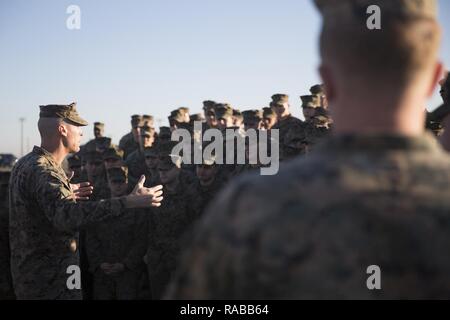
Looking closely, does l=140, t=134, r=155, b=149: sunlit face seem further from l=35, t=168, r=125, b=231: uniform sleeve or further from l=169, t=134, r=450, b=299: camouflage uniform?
l=169, t=134, r=450, b=299: camouflage uniform

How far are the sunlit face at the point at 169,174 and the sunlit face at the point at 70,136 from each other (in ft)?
8.35

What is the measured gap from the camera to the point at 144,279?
6828mm

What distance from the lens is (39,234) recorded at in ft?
13.9

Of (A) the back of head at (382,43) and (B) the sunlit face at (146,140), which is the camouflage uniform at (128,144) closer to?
(B) the sunlit face at (146,140)

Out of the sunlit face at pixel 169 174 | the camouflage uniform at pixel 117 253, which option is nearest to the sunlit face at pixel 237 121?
the sunlit face at pixel 169 174

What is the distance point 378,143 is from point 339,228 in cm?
23

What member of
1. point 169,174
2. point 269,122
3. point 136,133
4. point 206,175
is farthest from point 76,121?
point 136,133

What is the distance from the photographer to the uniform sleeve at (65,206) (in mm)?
3943

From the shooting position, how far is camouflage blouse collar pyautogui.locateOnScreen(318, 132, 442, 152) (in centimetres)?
126
